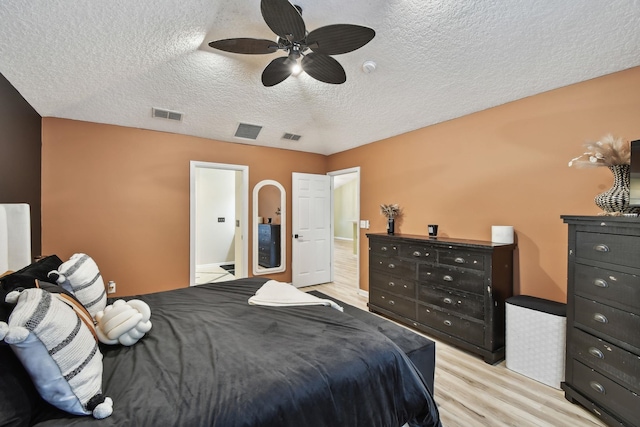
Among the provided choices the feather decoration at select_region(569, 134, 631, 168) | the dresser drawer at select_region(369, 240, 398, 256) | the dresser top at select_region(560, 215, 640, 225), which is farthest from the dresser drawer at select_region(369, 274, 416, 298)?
the feather decoration at select_region(569, 134, 631, 168)

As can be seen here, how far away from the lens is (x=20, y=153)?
8.70ft

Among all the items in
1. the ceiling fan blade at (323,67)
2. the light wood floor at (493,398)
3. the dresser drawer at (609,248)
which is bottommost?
A: the light wood floor at (493,398)

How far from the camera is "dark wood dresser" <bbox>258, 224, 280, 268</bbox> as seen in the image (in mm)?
4906

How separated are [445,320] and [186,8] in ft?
12.0

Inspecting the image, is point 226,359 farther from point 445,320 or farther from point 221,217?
point 221,217

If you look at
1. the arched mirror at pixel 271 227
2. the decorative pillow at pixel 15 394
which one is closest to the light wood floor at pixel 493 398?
the decorative pillow at pixel 15 394

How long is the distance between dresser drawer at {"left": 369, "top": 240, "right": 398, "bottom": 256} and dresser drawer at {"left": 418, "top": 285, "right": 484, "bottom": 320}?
0.54 metres

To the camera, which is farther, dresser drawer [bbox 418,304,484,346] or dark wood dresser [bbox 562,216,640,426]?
dresser drawer [bbox 418,304,484,346]

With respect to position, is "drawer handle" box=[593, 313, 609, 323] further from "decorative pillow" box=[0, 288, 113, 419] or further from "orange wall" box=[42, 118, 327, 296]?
"orange wall" box=[42, 118, 327, 296]

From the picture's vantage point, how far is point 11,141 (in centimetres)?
247

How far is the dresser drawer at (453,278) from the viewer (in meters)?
2.66

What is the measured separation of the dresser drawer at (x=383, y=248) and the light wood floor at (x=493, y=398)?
1224 millimetres

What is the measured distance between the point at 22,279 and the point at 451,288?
3.28 metres

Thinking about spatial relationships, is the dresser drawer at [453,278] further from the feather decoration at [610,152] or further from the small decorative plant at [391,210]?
the feather decoration at [610,152]
